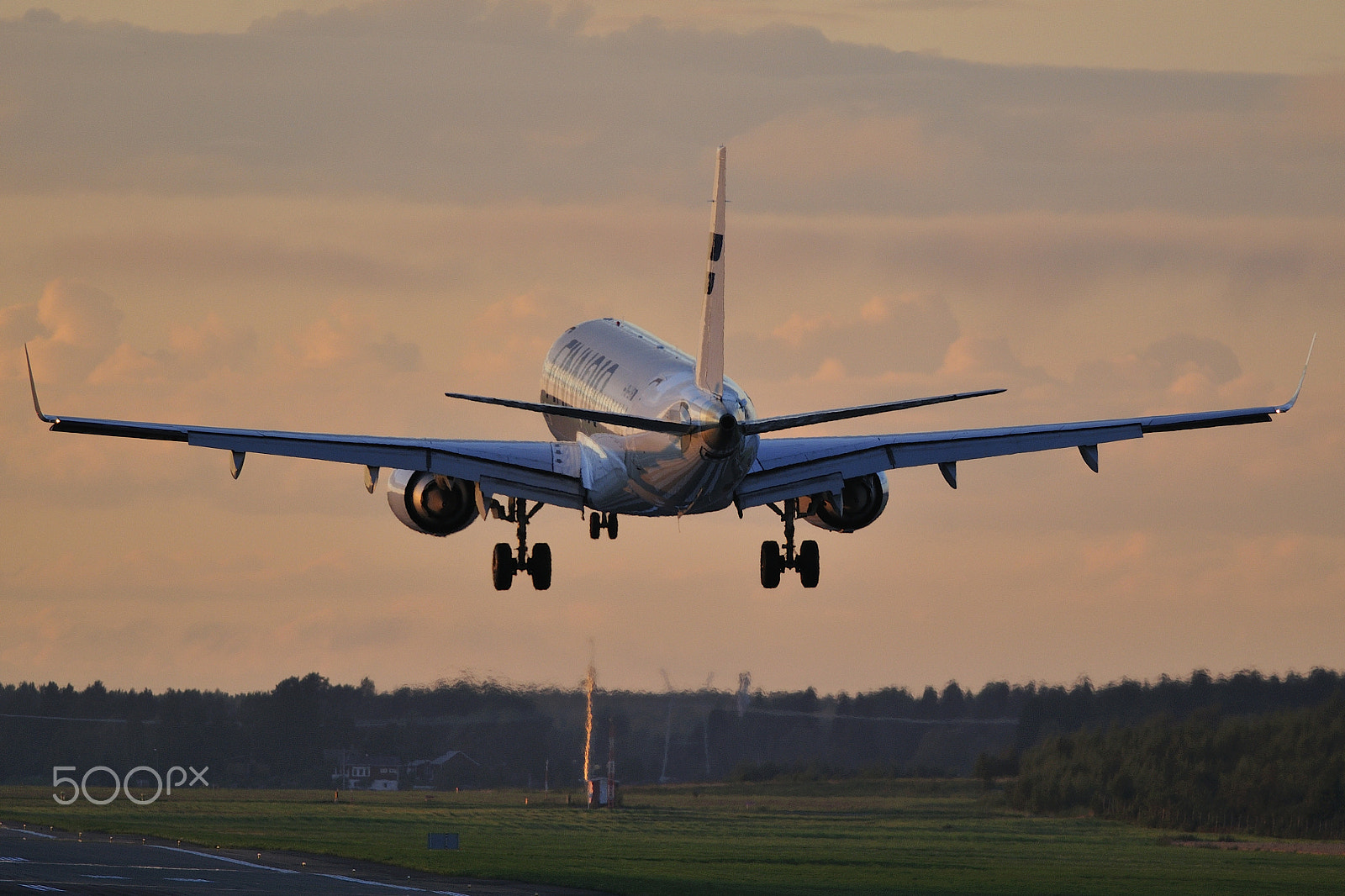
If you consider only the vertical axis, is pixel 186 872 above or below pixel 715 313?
below

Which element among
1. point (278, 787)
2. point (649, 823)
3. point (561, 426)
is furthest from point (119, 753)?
point (561, 426)

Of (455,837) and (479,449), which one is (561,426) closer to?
(479,449)

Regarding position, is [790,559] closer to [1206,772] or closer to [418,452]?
[418,452]

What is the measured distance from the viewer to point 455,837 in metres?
111

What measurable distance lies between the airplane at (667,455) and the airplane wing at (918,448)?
4 centimetres

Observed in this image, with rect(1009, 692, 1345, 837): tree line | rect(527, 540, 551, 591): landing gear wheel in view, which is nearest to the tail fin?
rect(527, 540, 551, 591): landing gear wheel

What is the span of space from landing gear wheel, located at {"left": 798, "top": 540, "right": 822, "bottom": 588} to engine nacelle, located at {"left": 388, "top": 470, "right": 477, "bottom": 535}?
11.0m

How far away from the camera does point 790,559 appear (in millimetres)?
63219

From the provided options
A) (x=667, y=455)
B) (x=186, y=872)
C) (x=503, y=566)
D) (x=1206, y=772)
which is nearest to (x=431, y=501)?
(x=503, y=566)

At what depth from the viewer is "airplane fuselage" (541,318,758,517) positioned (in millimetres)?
54688

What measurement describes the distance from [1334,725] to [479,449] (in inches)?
2339

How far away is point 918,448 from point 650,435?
9.71 m

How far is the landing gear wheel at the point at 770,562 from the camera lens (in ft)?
207

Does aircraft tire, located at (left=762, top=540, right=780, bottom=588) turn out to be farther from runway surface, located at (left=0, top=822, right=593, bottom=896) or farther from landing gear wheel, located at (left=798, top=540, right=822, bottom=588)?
runway surface, located at (left=0, top=822, right=593, bottom=896)
